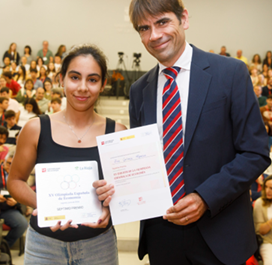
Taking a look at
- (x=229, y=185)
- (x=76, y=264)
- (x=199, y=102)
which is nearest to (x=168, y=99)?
(x=199, y=102)

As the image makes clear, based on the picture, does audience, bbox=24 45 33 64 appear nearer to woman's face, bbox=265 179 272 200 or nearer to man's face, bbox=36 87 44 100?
man's face, bbox=36 87 44 100

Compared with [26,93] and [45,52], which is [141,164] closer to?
[26,93]

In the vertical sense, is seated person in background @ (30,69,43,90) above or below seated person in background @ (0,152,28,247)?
above

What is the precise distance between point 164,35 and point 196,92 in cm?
33

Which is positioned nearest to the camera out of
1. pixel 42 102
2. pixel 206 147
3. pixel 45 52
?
pixel 206 147

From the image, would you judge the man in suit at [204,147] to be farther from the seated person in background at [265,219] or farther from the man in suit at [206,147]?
the seated person in background at [265,219]

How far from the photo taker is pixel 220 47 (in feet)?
42.4

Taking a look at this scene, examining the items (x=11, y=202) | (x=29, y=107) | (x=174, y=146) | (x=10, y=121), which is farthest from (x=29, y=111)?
(x=174, y=146)

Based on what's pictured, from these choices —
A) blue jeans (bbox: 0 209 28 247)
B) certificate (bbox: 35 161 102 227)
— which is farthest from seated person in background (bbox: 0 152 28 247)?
certificate (bbox: 35 161 102 227)

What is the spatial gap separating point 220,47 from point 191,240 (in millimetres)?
12809

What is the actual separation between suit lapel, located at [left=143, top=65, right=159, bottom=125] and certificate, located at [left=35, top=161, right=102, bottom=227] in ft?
1.35

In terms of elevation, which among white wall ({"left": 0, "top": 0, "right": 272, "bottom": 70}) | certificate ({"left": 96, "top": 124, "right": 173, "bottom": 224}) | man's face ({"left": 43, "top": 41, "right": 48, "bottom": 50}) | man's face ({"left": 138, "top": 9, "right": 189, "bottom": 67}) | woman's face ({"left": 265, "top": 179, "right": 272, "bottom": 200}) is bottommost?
woman's face ({"left": 265, "top": 179, "right": 272, "bottom": 200})

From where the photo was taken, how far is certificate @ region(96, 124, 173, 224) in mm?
1331

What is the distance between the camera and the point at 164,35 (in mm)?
1445
